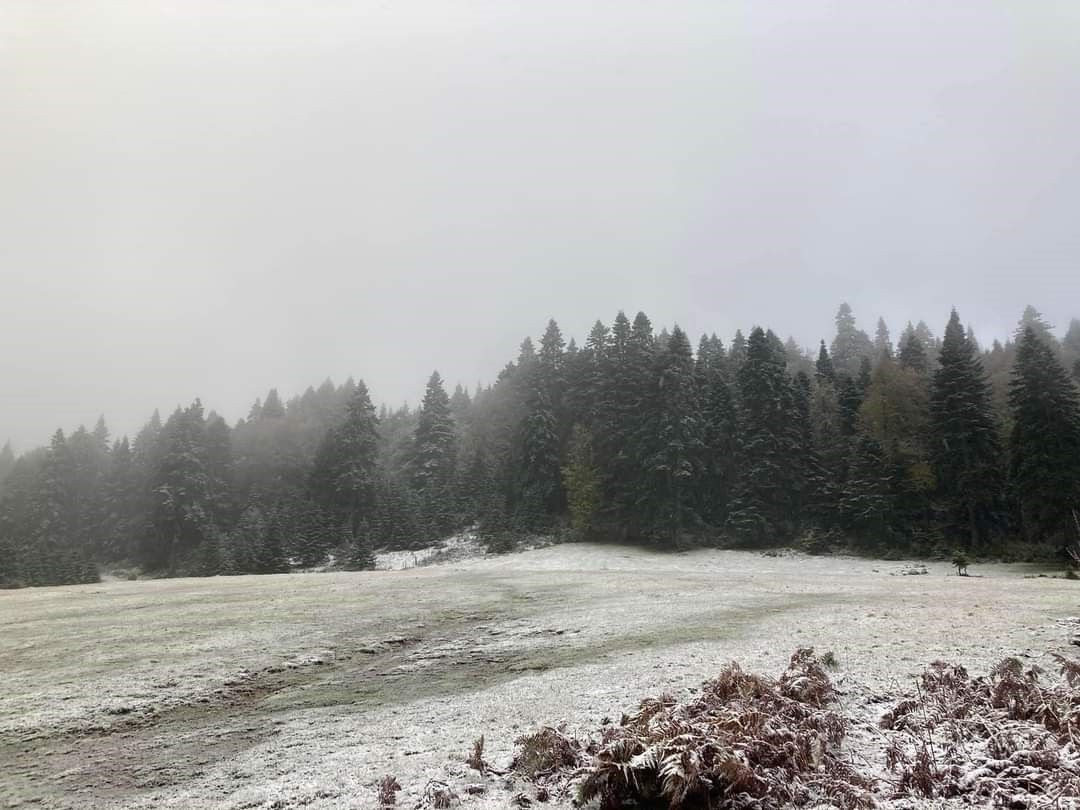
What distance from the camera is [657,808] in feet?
23.0

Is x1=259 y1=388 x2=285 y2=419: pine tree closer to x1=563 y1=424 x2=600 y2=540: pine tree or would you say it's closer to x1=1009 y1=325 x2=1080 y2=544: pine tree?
x1=563 y1=424 x2=600 y2=540: pine tree

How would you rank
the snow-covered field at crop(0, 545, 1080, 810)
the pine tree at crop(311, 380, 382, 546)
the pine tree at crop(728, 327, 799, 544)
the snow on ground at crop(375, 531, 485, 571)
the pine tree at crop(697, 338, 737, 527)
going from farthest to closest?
the pine tree at crop(311, 380, 382, 546) → the pine tree at crop(697, 338, 737, 527) → the snow on ground at crop(375, 531, 485, 571) → the pine tree at crop(728, 327, 799, 544) → the snow-covered field at crop(0, 545, 1080, 810)

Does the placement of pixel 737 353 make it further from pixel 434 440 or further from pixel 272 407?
pixel 272 407

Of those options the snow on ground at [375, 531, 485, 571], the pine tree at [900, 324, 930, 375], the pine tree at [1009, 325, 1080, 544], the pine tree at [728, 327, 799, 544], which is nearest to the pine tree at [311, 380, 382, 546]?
→ the snow on ground at [375, 531, 485, 571]

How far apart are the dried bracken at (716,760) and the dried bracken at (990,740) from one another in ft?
2.72

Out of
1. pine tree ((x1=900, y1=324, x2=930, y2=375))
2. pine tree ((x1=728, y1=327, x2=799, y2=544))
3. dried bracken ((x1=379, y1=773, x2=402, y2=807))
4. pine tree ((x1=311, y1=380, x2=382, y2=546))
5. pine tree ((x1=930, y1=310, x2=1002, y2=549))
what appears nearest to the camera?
dried bracken ((x1=379, y1=773, x2=402, y2=807))

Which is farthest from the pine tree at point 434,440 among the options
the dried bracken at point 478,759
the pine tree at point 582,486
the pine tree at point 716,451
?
the dried bracken at point 478,759

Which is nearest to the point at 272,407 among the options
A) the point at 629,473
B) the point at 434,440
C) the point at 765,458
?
the point at 434,440

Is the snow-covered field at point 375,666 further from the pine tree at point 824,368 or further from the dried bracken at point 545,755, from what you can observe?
the pine tree at point 824,368

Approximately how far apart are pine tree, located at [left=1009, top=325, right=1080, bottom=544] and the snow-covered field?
19816mm

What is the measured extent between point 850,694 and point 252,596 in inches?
924

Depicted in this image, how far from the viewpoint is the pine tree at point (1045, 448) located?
4038 cm

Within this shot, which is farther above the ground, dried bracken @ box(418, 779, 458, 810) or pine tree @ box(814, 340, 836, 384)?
pine tree @ box(814, 340, 836, 384)

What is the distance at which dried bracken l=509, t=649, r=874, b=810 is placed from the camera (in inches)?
265
